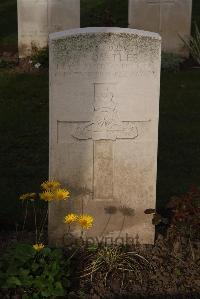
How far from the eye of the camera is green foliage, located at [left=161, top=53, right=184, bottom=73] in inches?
→ 383

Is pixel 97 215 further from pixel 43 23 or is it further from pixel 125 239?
pixel 43 23

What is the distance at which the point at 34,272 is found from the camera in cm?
381

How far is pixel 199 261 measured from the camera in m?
4.21

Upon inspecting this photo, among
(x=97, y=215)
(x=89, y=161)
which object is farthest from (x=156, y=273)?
(x=89, y=161)

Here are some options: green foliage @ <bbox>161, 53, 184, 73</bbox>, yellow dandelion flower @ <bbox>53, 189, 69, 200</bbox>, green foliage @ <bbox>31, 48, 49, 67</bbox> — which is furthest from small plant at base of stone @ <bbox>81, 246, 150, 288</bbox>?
green foliage @ <bbox>31, 48, 49, 67</bbox>

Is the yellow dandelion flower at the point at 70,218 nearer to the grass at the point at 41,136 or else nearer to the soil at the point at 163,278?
the soil at the point at 163,278

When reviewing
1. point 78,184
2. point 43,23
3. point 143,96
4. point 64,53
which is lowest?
point 78,184

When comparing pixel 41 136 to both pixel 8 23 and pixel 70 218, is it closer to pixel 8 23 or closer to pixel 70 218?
pixel 70 218

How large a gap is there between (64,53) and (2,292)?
5.15 ft

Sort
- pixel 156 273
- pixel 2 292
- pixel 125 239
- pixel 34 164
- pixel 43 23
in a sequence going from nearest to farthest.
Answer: pixel 2 292, pixel 156 273, pixel 125 239, pixel 34 164, pixel 43 23

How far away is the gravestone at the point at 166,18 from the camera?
10211mm

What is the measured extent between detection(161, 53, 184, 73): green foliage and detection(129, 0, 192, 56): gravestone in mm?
492

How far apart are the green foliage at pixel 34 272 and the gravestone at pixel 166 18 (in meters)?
6.99

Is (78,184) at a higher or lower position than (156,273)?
higher
